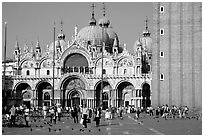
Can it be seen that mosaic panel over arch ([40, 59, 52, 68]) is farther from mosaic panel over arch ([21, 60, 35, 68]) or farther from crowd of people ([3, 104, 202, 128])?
crowd of people ([3, 104, 202, 128])

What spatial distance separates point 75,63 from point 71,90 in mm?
4752

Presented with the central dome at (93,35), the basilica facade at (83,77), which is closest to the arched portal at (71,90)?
the basilica facade at (83,77)

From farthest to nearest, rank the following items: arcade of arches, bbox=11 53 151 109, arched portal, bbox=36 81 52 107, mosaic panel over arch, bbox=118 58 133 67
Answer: arched portal, bbox=36 81 52 107
mosaic panel over arch, bbox=118 58 133 67
arcade of arches, bbox=11 53 151 109

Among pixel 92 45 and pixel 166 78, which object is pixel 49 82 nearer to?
pixel 92 45

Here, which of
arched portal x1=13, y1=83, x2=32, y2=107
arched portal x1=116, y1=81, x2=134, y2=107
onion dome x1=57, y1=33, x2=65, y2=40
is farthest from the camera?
onion dome x1=57, y1=33, x2=65, y2=40

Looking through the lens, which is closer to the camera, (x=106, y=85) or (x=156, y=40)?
(x=156, y=40)

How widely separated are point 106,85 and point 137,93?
5.84 meters

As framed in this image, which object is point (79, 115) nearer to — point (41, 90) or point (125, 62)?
point (125, 62)

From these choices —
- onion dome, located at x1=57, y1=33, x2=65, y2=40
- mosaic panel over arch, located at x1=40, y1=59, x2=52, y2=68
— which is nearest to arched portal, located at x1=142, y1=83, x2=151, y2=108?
mosaic panel over arch, located at x1=40, y1=59, x2=52, y2=68

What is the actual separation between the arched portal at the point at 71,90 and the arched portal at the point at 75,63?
2.62 metres

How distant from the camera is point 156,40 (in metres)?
52.9

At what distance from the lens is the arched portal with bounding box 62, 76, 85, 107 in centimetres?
7512

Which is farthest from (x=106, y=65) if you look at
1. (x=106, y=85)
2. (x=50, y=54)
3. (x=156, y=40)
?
(x=156, y=40)

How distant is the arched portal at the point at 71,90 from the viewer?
75125 mm
